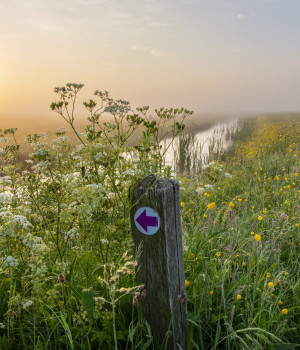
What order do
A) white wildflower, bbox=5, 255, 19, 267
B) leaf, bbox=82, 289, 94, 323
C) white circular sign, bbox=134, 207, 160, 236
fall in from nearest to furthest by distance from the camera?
leaf, bbox=82, 289, 94, 323 → white circular sign, bbox=134, 207, 160, 236 → white wildflower, bbox=5, 255, 19, 267

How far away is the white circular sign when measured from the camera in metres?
1.79

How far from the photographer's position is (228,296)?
2.50 metres

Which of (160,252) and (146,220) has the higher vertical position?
(146,220)

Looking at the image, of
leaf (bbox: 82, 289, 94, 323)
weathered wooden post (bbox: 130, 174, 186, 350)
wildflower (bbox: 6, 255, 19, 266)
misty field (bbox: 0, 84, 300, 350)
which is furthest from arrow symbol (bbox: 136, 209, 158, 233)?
wildflower (bbox: 6, 255, 19, 266)

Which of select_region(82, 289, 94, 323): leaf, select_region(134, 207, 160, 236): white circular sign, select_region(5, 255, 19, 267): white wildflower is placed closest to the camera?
select_region(82, 289, 94, 323): leaf

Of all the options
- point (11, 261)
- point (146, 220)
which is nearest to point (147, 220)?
point (146, 220)

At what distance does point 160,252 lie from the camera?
182 cm

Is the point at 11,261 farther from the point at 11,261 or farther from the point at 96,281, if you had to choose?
the point at 96,281

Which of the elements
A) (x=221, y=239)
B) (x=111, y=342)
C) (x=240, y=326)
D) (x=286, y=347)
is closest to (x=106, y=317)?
(x=111, y=342)

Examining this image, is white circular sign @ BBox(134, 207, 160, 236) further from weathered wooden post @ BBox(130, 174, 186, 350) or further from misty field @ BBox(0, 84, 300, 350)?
misty field @ BBox(0, 84, 300, 350)

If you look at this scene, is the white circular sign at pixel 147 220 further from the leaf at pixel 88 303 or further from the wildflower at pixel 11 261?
the wildflower at pixel 11 261

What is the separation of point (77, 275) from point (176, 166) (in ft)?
18.6

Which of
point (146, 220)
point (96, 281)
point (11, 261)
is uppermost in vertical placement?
point (146, 220)

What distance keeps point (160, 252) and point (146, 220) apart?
0.20m
